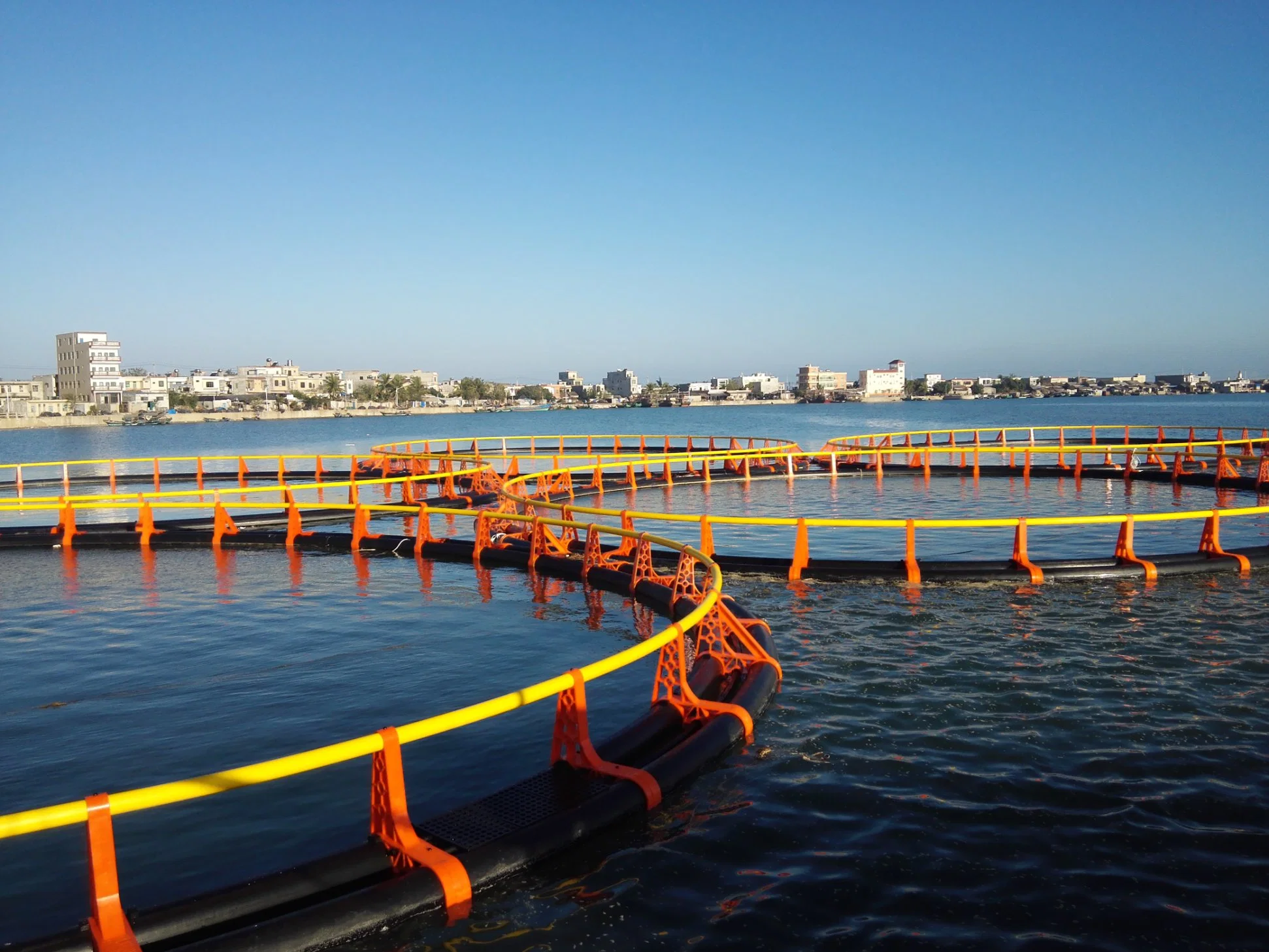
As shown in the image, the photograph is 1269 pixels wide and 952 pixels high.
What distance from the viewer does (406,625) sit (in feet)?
49.3

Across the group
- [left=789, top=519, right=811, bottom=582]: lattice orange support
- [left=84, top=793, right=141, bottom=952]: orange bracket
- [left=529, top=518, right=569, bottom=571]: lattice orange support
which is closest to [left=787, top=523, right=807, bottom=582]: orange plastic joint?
[left=789, top=519, right=811, bottom=582]: lattice orange support

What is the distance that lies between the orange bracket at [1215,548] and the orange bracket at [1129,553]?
1543mm

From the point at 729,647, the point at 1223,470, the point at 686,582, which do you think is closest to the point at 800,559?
the point at 686,582

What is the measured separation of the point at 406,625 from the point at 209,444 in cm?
10158

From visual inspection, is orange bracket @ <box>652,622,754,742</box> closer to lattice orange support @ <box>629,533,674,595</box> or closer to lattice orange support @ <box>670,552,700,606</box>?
lattice orange support @ <box>670,552,700,606</box>

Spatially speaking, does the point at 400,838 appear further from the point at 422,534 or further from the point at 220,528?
the point at 220,528

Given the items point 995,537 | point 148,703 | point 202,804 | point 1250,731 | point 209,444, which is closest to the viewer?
point 202,804

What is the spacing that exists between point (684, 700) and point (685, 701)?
11 mm

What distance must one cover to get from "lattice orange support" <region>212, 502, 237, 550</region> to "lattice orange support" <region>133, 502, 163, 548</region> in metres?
1.57

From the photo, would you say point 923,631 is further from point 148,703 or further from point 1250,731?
point 148,703

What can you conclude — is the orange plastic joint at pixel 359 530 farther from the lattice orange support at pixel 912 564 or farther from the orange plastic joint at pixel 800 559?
the lattice orange support at pixel 912 564

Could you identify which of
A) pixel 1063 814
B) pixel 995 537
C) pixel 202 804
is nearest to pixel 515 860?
pixel 202 804

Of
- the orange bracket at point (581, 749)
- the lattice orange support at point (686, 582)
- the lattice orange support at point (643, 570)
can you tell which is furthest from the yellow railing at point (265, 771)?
the lattice orange support at point (643, 570)

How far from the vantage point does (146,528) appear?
80.0ft
